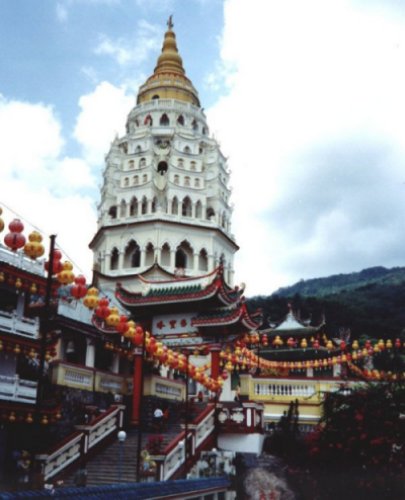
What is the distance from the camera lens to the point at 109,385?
24062 millimetres

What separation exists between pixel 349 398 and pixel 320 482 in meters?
3.50

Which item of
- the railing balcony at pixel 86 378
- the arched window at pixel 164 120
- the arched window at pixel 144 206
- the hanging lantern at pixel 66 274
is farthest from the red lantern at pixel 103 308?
the arched window at pixel 164 120

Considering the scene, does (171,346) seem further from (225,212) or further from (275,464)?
(225,212)

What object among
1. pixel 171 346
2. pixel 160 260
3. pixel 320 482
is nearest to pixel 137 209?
pixel 160 260

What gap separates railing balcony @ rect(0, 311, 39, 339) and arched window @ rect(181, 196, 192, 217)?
29.1m

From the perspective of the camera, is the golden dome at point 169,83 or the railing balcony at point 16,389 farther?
the golden dome at point 169,83

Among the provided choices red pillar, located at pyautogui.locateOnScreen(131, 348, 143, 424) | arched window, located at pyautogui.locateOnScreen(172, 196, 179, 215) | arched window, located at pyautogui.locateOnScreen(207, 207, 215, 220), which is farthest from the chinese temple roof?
arched window, located at pyautogui.locateOnScreen(207, 207, 215, 220)

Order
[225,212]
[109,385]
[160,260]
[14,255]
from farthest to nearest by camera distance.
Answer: [225,212] → [160,260] → [109,385] → [14,255]

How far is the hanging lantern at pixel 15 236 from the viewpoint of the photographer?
15.2 m

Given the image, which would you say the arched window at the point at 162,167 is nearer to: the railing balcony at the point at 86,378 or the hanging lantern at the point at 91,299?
the railing balcony at the point at 86,378

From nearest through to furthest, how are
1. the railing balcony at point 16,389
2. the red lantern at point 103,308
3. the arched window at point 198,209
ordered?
the red lantern at point 103,308 < the railing balcony at point 16,389 < the arched window at point 198,209

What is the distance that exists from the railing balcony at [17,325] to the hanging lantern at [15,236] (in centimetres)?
388

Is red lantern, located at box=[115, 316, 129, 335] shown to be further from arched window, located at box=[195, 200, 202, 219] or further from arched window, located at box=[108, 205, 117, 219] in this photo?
arched window, located at box=[108, 205, 117, 219]

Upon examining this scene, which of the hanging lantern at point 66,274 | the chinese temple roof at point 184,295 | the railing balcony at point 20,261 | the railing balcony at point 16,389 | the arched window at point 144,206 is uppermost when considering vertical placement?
the arched window at point 144,206
